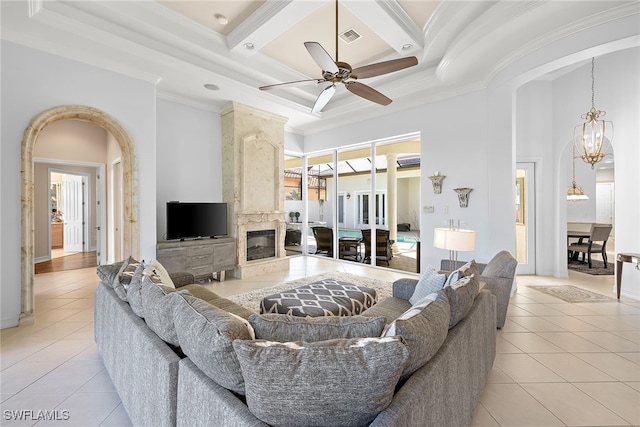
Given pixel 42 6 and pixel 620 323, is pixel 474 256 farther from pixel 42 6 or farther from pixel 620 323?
pixel 42 6

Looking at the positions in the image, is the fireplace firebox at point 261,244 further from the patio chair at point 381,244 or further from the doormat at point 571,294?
the doormat at point 571,294

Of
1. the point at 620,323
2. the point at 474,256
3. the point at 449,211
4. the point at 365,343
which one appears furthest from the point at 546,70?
the point at 365,343

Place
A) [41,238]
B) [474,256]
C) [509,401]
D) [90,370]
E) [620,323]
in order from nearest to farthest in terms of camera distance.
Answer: [509,401]
[90,370]
[620,323]
[474,256]
[41,238]

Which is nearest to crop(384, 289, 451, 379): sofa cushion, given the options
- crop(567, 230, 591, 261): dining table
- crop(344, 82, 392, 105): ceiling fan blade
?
crop(344, 82, 392, 105): ceiling fan blade

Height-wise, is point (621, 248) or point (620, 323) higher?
point (621, 248)

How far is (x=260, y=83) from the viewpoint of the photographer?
4.86 m

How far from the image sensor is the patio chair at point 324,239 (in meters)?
7.29

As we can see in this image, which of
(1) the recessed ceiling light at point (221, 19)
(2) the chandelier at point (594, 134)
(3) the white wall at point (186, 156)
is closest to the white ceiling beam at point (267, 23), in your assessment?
(1) the recessed ceiling light at point (221, 19)

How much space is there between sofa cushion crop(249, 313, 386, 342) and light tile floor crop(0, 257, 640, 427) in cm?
123

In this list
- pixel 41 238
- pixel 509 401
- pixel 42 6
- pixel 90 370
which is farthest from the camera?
pixel 41 238

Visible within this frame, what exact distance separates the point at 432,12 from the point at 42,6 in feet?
13.6

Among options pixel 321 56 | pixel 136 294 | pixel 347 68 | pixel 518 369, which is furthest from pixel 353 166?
pixel 136 294

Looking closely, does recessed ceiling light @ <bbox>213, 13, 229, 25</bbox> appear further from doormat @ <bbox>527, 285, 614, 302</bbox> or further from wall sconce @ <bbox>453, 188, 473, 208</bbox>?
doormat @ <bbox>527, 285, 614, 302</bbox>

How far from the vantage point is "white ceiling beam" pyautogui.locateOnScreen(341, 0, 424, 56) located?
10.3 feet
